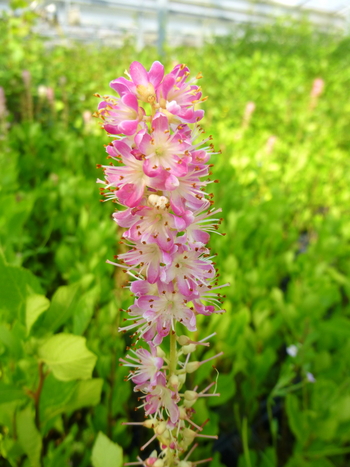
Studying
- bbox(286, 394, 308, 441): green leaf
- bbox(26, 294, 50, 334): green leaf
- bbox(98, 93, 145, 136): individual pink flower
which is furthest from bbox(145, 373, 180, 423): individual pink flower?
bbox(286, 394, 308, 441): green leaf

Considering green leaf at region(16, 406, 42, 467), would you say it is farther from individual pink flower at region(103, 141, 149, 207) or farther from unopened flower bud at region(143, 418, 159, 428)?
individual pink flower at region(103, 141, 149, 207)

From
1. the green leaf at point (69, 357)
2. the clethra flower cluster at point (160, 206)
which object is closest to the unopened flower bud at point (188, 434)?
the clethra flower cluster at point (160, 206)

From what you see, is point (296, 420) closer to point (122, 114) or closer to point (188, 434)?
point (188, 434)

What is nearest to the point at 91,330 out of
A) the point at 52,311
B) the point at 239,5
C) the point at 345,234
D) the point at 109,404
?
the point at 109,404

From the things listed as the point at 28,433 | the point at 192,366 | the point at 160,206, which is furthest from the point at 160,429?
the point at 160,206

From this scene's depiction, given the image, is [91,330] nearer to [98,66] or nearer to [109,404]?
[109,404]

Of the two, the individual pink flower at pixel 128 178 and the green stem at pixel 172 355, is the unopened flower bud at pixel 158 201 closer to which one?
the individual pink flower at pixel 128 178

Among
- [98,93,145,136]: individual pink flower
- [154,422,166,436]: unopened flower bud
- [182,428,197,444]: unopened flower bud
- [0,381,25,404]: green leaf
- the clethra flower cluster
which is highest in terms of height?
[98,93,145,136]: individual pink flower
